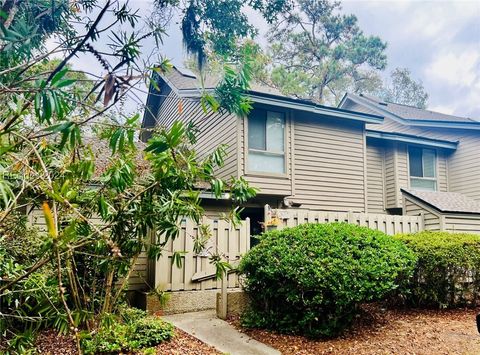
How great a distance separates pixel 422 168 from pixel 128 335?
512 inches

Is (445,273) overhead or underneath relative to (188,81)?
underneath

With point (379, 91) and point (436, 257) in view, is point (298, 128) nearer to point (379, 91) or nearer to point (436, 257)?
point (436, 257)

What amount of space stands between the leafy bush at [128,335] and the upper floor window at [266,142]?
20.0 ft

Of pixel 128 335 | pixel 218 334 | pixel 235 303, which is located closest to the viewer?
pixel 128 335

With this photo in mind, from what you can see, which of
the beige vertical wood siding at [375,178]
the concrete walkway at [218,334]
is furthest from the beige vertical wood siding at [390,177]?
the concrete walkway at [218,334]

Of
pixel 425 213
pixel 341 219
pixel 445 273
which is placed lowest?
pixel 445 273

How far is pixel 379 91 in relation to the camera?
32.6 metres

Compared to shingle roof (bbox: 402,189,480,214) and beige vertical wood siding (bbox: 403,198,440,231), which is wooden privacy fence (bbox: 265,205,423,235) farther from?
shingle roof (bbox: 402,189,480,214)

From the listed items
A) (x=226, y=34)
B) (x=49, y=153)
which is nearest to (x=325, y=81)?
(x=226, y=34)

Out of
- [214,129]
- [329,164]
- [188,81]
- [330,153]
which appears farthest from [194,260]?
[188,81]

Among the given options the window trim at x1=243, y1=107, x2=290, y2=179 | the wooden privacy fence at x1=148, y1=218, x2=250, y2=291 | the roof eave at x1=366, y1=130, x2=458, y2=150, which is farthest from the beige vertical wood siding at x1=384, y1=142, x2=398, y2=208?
the wooden privacy fence at x1=148, y1=218, x2=250, y2=291

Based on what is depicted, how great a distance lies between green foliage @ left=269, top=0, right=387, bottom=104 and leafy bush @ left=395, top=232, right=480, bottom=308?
65.2ft

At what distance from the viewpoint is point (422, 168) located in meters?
14.3

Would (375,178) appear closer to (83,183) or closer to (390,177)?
(390,177)
